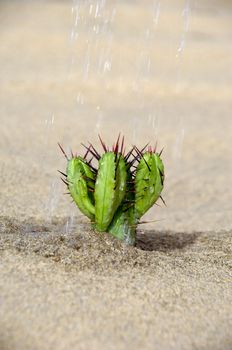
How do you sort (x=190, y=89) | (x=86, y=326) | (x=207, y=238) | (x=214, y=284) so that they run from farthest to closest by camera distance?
(x=190, y=89) → (x=207, y=238) → (x=214, y=284) → (x=86, y=326)

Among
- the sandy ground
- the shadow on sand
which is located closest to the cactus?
the sandy ground

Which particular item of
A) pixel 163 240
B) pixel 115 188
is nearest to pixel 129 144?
pixel 163 240

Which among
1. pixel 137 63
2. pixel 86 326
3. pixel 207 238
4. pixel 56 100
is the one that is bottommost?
pixel 86 326

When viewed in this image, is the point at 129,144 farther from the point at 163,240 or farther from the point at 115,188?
the point at 115,188

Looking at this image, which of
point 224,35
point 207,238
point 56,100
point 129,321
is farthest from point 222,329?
point 224,35

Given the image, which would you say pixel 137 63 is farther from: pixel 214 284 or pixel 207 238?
pixel 214 284

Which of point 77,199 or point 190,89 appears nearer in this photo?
point 77,199

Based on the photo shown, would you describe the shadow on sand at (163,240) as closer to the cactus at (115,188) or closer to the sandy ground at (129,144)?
the sandy ground at (129,144)

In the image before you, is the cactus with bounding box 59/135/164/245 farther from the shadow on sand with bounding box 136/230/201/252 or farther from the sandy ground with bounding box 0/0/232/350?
the shadow on sand with bounding box 136/230/201/252
